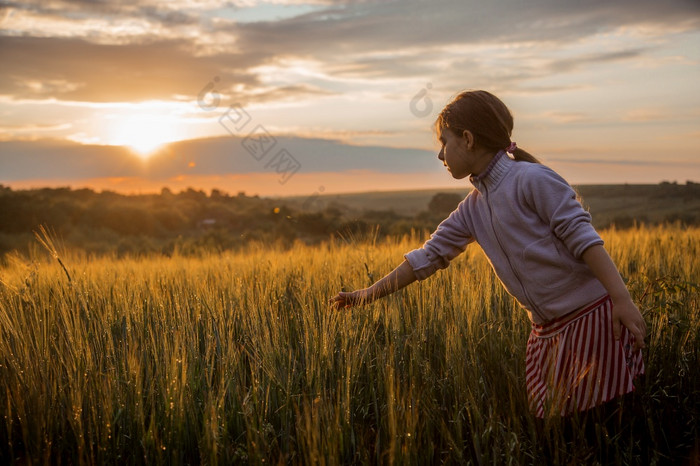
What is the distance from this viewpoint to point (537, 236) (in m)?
2.39

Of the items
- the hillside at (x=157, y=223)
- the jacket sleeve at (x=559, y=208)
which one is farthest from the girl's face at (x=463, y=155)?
the hillside at (x=157, y=223)

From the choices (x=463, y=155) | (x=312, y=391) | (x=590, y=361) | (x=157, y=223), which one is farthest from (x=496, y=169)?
(x=157, y=223)

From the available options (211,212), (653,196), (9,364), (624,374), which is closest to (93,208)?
(211,212)

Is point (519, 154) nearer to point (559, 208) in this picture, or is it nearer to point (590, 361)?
point (559, 208)

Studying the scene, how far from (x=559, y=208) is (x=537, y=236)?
176 millimetres

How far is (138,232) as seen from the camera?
22.2 metres

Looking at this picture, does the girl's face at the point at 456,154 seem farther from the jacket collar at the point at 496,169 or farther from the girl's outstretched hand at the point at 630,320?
the girl's outstretched hand at the point at 630,320

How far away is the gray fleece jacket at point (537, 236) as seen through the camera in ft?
7.42

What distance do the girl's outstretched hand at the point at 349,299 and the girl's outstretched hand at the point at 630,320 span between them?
3.61 ft

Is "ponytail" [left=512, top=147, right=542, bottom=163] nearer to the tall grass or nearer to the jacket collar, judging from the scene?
the jacket collar

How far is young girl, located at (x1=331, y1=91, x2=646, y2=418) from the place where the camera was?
2.21 meters

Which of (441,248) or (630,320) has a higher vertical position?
(441,248)

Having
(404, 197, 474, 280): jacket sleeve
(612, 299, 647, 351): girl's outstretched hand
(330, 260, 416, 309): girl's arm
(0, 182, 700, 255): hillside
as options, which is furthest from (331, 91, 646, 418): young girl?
(0, 182, 700, 255): hillside

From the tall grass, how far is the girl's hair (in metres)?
0.87
